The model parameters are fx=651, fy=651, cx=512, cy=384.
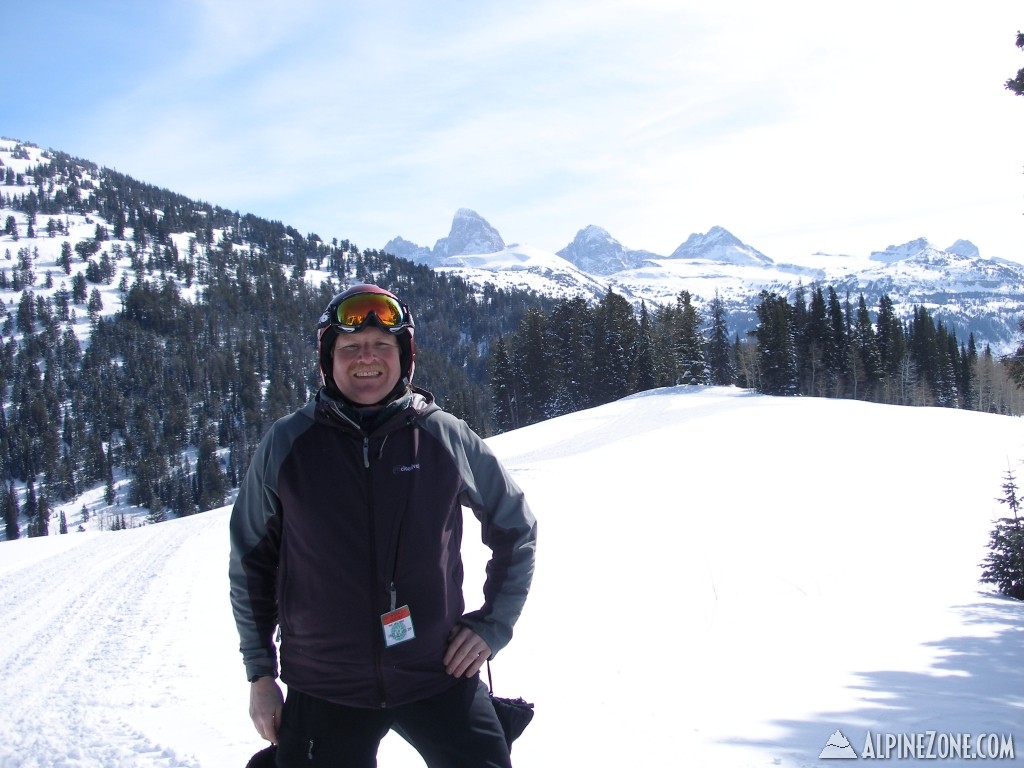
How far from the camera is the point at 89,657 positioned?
26.6 feet

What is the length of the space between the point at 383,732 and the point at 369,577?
64 cm

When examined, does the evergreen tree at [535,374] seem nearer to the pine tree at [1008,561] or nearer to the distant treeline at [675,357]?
the distant treeline at [675,357]

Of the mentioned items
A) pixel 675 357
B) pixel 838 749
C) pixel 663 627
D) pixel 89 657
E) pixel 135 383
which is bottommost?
pixel 663 627

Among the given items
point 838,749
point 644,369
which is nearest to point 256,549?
point 838,749

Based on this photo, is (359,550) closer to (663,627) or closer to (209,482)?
(663,627)

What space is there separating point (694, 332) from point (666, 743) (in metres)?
52.4

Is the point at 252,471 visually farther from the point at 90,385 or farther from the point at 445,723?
the point at 90,385

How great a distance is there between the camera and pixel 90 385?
157 meters

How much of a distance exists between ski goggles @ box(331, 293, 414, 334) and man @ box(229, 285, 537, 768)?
157 mm

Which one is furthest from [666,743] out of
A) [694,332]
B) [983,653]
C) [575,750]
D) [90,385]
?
[90,385]

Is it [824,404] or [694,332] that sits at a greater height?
[694,332]

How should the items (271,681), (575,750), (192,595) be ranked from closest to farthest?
(271,681) < (575,750) < (192,595)

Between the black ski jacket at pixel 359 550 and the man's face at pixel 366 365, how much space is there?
116 millimetres

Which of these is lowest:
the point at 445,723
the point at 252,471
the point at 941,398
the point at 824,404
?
the point at 941,398
